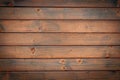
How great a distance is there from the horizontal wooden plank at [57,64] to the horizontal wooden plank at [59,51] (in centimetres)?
4

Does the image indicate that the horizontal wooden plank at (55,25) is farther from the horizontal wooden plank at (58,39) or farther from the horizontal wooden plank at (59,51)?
the horizontal wooden plank at (59,51)

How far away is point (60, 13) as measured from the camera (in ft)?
5.98

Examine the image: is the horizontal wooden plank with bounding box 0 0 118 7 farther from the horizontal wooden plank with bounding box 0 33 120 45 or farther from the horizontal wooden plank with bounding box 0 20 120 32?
the horizontal wooden plank with bounding box 0 33 120 45

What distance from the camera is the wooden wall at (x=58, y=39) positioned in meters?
1.82

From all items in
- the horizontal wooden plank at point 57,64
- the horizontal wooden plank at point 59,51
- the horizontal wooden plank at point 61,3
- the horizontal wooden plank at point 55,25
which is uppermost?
the horizontal wooden plank at point 61,3

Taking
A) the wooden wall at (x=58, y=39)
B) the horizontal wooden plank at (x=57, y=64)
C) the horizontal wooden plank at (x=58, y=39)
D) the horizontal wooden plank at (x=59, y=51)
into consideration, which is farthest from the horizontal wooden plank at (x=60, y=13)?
the horizontal wooden plank at (x=57, y=64)

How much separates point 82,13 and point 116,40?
44cm

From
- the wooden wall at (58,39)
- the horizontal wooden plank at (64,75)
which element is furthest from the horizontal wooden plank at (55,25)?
the horizontal wooden plank at (64,75)

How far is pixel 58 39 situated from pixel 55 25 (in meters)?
0.14

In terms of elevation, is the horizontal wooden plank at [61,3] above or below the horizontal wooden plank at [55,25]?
above

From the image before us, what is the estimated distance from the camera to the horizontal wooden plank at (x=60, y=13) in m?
1.81

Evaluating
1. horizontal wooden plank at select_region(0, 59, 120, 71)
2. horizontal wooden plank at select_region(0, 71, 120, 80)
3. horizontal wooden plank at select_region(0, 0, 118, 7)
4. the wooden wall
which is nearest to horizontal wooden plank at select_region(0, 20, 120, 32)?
the wooden wall

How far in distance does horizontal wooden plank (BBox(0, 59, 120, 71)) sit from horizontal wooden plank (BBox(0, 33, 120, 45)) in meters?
0.17

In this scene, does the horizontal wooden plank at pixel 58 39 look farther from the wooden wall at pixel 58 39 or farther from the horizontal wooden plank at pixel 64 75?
the horizontal wooden plank at pixel 64 75
